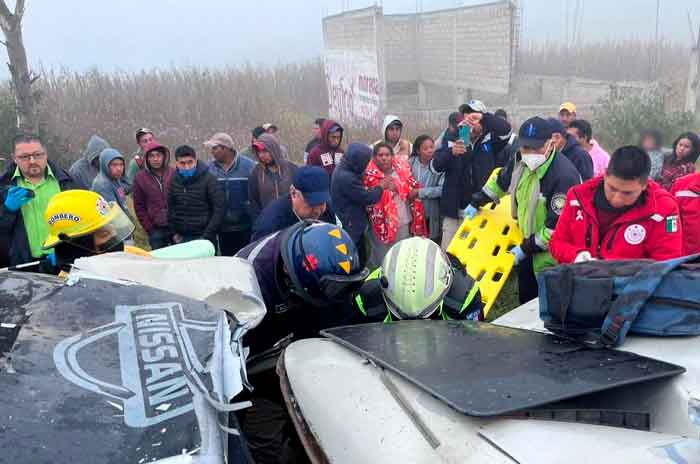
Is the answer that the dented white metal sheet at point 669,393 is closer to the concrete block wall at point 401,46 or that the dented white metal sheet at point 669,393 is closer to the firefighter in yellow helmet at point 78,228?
the firefighter in yellow helmet at point 78,228

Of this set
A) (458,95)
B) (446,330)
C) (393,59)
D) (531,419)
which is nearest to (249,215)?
(446,330)

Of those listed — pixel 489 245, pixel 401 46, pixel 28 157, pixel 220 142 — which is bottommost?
pixel 489 245

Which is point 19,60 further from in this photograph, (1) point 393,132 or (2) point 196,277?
(2) point 196,277

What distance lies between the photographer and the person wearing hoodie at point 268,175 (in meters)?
5.45

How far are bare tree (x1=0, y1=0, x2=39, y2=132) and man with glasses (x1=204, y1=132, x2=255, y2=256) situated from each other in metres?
3.80

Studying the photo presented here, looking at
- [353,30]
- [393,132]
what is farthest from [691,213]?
[353,30]

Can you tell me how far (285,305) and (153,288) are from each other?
0.84m

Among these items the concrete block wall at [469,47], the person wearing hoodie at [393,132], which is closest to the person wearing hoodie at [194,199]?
the person wearing hoodie at [393,132]

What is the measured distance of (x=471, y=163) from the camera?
5.76 meters

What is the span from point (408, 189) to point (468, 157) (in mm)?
661

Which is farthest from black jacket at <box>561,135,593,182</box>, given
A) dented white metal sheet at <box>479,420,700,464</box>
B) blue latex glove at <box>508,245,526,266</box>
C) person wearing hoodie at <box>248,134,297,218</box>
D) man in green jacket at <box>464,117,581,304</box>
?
dented white metal sheet at <box>479,420,700,464</box>

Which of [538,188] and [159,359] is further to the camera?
[538,188]

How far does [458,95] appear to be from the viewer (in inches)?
721

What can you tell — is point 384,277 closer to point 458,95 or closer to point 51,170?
point 51,170
